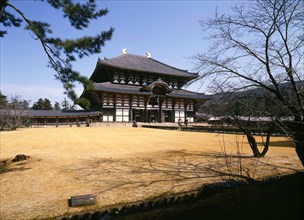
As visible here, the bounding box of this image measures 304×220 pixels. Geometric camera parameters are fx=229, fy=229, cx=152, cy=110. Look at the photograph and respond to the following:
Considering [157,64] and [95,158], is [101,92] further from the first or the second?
[95,158]

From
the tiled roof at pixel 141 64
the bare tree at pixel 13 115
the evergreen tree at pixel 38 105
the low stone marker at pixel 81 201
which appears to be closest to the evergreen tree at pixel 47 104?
the evergreen tree at pixel 38 105

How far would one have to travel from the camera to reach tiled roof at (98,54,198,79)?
36062 mm

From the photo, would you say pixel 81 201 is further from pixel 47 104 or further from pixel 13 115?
pixel 47 104

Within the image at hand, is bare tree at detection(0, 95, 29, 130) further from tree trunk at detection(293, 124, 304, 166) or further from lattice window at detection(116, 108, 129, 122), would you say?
tree trunk at detection(293, 124, 304, 166)

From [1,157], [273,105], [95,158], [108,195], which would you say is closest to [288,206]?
[273,105]

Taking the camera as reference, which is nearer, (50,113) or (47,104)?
(50,113)

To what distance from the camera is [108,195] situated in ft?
18.3

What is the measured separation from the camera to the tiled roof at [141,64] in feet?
118

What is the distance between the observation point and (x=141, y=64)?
4031 centimetres

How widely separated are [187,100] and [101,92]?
15.8m

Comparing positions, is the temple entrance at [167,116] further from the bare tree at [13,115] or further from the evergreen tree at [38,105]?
the evergreen tree at [38,105]

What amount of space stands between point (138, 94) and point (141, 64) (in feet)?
25.9

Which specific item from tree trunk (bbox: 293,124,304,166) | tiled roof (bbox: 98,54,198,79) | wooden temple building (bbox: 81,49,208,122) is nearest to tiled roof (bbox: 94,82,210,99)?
wooden temple building (bbox: 81,49,208,122)

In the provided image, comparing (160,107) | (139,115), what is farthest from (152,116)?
(139,115)
